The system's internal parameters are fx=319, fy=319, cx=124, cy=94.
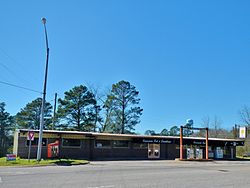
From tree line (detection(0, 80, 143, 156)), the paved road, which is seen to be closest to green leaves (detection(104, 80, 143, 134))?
tree line (detection(0, 80, 143, 156))

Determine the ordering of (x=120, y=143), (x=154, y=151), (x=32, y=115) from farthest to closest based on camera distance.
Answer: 1. (x=32, y=115)
2. (x=154, y=151)
3. (x=120, y=143)

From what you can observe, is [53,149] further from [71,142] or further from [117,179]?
[117,179]

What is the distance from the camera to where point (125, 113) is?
189ft

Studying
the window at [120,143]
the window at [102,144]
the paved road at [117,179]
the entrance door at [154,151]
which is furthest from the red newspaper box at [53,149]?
the paved road at [117,179]

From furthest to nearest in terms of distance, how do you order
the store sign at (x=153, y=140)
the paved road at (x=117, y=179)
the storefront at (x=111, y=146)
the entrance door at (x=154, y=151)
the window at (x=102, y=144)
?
1. the entrance door at (x=154, y=151)
2. the store sign at (x=153, y=140)
3. the window at (x=102, y=144)
4. the storefront at (x=111, y=146)
5. the paved road at (x=117, y=179)

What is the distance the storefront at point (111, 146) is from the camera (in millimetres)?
33344

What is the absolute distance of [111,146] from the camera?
37.7m

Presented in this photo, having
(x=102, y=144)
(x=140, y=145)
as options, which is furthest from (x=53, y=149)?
(x=140, y=145)

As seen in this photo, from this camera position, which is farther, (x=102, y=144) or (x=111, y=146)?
(x=111, y=146)

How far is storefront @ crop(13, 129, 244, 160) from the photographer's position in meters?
33.3

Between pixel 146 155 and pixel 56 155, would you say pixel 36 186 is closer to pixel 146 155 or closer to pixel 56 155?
pixel 56 155

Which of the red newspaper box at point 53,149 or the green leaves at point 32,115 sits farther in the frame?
the green leaves at point 32,115

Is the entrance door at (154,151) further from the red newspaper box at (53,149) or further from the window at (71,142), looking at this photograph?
the red newspaper box at (53,149)

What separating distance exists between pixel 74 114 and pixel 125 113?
914 centimetres
